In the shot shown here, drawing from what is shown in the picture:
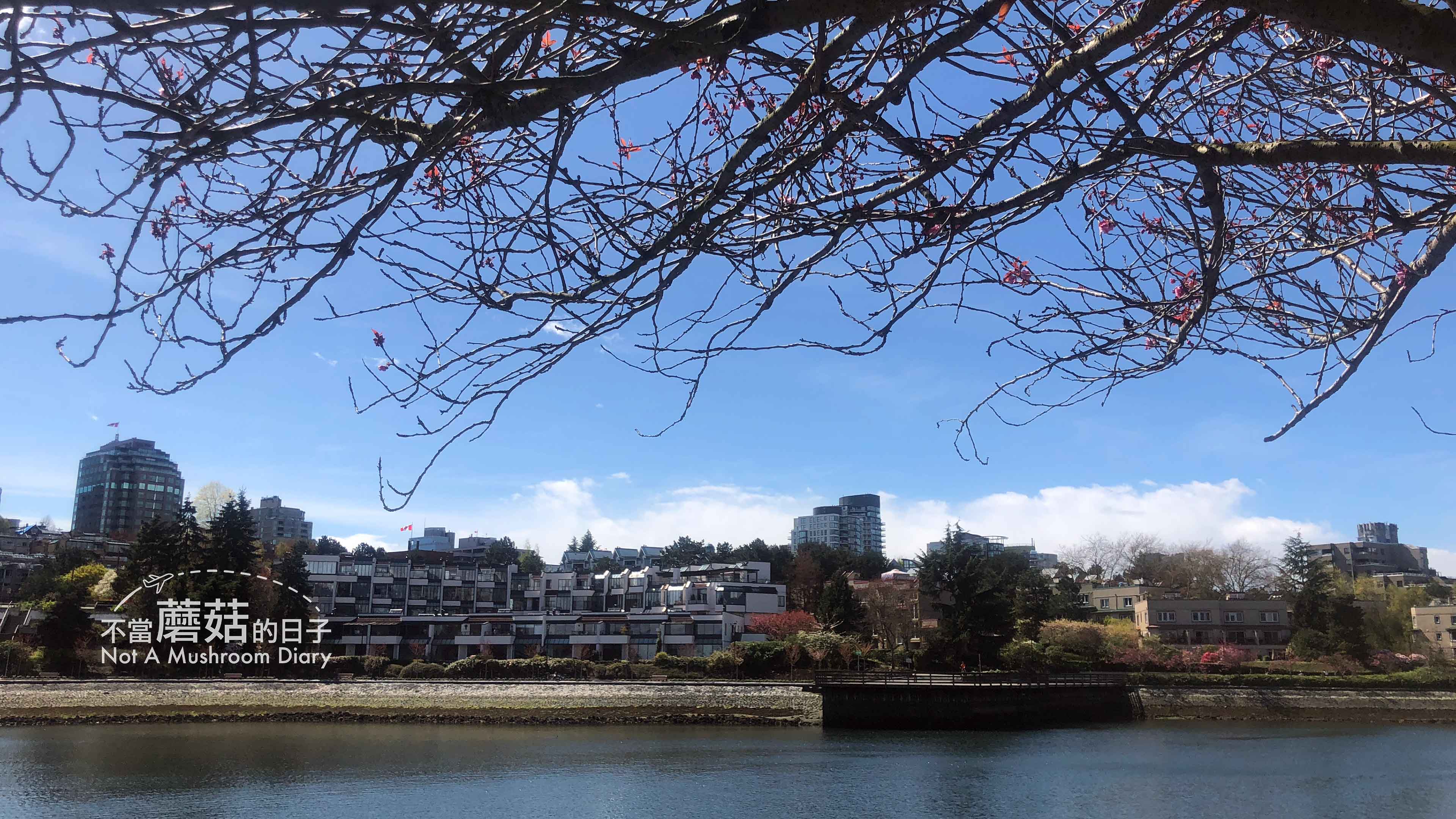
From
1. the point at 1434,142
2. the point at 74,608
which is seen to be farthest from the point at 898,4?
the point at 74,608

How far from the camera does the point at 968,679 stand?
3497 cm

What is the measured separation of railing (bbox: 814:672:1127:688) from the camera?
33156 mm

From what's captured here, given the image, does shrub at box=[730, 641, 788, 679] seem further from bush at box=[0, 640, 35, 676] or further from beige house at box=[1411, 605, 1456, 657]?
beige house at box=[1411, 605, 1456, 657]

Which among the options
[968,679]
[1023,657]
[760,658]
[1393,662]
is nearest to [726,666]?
[760,658]

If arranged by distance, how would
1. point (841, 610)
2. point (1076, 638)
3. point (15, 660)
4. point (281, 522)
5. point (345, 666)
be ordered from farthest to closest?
1. point (281, 522)
2. point (841, 610)
3. point (1076, 638)
4. point (345, 666)
5. point (15, 660)

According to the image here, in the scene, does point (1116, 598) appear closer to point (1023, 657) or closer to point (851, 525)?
point (1023, 657)

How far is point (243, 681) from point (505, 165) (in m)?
36.2

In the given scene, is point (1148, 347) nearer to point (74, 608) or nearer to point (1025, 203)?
point (1025, 203)

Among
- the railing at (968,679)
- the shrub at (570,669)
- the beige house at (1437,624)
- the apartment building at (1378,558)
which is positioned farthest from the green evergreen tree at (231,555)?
the apartment building at (1378,558)

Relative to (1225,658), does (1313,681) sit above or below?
below

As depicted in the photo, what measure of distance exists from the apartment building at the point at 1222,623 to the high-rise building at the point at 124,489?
3308 inches

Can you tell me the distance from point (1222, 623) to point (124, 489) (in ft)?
317

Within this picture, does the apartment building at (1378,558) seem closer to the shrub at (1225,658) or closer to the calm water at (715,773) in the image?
the shrub at (1225,658)

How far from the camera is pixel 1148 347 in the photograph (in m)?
4.49
